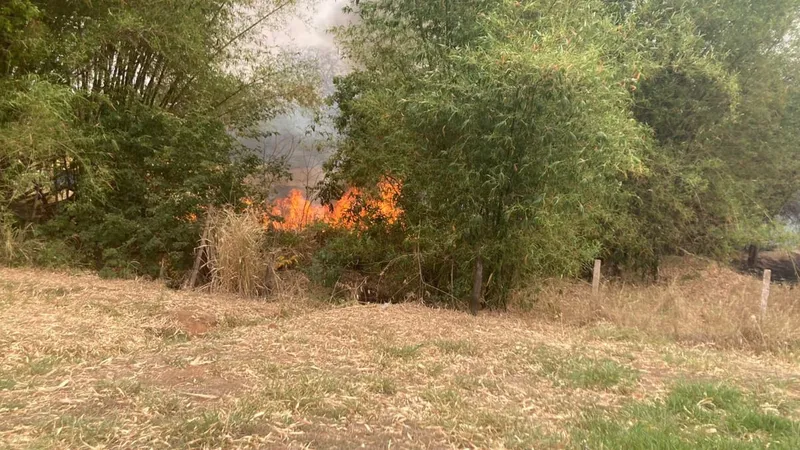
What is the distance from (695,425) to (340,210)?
24.0 ft

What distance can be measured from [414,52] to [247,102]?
5.50 meters

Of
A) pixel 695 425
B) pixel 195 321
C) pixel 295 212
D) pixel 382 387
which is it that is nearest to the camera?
pixel 695 425

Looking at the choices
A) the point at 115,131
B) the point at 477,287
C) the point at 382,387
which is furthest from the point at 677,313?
the point at 115,131

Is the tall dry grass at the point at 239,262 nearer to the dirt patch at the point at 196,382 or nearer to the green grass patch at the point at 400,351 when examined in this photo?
the green grass patch at the point at 400,351

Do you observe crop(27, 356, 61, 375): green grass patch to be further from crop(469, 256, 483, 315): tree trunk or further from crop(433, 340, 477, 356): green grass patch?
crop(469, 256, 483, 315): tree trunk

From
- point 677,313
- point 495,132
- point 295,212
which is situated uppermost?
point 495,132

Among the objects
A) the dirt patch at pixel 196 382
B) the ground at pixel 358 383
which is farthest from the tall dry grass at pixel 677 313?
the dirt patch at pixel 196 382

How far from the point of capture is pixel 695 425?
10.1ft

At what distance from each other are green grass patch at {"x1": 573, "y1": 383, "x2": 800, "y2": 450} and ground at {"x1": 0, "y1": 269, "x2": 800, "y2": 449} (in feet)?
0.04

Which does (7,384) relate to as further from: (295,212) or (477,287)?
(295,212)

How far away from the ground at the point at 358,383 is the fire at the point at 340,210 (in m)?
2.37

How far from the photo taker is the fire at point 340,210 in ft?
26.2

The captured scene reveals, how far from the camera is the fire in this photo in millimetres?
Answer: 8000

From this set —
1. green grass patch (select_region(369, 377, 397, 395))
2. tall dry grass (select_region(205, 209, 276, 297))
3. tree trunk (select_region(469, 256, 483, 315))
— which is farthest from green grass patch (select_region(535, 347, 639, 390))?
tall dry grass (select_region(205, 209, 276, 297))
